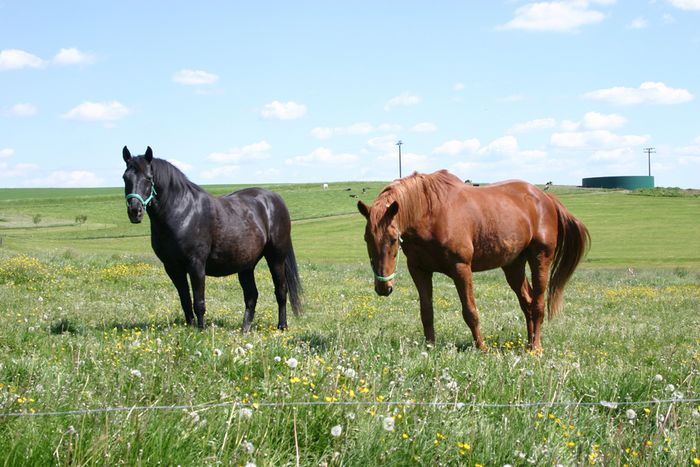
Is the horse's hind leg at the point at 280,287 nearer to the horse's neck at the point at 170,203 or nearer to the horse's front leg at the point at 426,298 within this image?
the horse's neck at the point at 170,203

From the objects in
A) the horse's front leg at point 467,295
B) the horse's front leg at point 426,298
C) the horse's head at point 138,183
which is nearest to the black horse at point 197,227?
the horse's head at point 138,183

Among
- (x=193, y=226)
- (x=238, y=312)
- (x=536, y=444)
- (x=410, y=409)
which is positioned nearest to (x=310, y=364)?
(x=410, y=409)

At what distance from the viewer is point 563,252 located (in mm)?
9961

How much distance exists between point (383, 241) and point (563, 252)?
4072mm

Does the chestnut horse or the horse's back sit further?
the horse's back

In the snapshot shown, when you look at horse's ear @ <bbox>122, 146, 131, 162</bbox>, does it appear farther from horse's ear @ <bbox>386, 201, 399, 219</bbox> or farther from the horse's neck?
horse's ear @ <bbox>386, 201, 399, 219</bbox>

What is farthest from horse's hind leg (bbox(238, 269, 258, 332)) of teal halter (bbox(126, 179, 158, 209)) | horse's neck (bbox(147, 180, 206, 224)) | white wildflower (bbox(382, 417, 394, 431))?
white wildflower (bbox(382, 417, 394, 431))

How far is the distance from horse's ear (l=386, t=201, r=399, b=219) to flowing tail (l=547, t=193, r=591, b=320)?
365cm

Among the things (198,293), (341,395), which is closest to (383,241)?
(341,395)

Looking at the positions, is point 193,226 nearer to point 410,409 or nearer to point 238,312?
point 238,312

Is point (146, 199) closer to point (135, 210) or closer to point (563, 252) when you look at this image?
point (135, 210)

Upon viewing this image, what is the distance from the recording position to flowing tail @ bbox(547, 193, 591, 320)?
9836 mm

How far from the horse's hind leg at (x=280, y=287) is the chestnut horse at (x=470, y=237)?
Answer: 3281mm

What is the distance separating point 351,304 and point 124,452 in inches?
387
